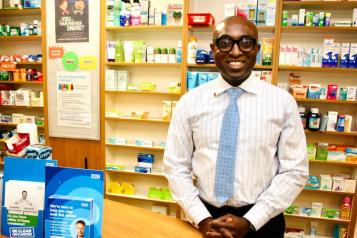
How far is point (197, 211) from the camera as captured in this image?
130 cm

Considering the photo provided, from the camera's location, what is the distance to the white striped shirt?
4.21ft

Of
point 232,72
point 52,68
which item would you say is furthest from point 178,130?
point 52,68

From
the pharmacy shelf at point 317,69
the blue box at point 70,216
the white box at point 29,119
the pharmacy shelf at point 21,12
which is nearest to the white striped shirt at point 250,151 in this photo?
the blue box at point 70,216

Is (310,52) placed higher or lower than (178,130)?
higher

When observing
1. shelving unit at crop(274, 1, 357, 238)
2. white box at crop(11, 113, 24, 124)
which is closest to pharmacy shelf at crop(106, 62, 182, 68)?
shelving unit at crop(274, 1, 357, 238)

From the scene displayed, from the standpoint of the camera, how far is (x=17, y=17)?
3.77 m

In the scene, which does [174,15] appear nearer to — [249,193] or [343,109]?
[343,109]

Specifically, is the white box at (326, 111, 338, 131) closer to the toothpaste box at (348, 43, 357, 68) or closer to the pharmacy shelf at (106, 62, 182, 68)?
the toothpaste box at (348, 43, 357, 68)

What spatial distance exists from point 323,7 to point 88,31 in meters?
2.51

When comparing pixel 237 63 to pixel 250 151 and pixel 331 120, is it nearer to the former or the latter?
pixel 250 151

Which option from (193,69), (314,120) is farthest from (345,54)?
(193,69)

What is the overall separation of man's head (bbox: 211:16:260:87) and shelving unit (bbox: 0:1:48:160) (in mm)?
2848

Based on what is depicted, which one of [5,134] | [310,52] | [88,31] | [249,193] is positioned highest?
[88,31]

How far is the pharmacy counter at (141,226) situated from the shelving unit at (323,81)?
200 centimetres
